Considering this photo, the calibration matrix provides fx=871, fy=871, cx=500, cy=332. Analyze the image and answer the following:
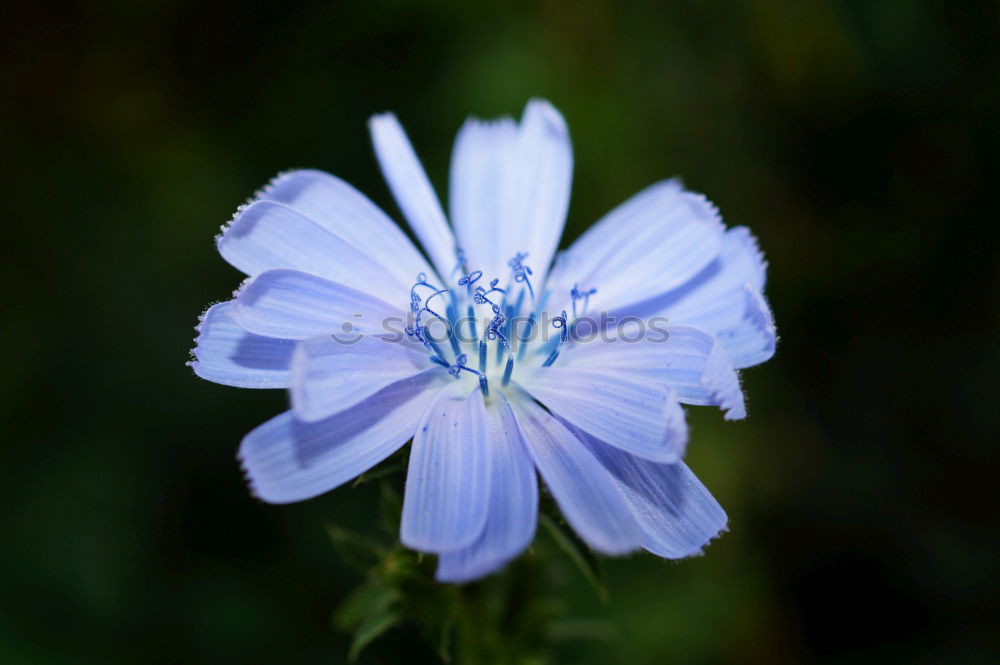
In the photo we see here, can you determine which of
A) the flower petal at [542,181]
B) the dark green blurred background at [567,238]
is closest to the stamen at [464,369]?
the flower petal at [542,181]

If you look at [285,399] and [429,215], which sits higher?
[429,215]

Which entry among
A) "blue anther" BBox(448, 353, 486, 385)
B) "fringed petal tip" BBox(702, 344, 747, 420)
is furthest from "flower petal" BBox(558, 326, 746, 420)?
"blue anther" BBox(448, 353, 486, 385)

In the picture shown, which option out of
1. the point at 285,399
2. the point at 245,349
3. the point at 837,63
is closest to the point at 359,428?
the point at 245,349

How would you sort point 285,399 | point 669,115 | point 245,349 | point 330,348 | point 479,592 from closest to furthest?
point 330,348, point 245,349, point 479,592, point 285,399, point 669,115

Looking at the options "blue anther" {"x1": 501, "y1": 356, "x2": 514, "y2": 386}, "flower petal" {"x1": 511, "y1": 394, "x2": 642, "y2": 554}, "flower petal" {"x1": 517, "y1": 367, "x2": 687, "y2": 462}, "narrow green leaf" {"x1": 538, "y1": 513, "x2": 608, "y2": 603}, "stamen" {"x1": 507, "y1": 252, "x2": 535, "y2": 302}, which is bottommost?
"narrow green leaf" {"x1": 538, "y1": 513, "x2": 608, "y2": 603}

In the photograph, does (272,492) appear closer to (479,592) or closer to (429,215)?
(479,592)

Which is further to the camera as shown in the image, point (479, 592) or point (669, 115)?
point (669, 115)

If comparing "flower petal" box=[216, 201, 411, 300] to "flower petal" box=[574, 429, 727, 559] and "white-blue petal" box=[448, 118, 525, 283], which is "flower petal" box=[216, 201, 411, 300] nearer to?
"white-blue petal" box=[448, 118, 525, 283]
